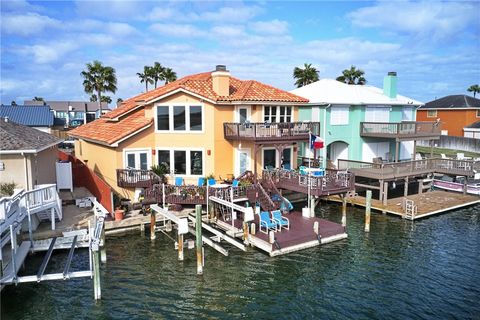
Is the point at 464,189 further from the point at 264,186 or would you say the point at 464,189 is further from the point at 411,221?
the point at 264,186

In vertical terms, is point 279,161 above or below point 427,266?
above

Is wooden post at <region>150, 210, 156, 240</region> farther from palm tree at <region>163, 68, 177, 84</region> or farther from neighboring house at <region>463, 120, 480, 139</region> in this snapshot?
neighboring house at <region>463, 120, 480, 139</region>

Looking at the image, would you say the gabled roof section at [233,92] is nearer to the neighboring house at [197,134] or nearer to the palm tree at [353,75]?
the neighboring house at [197,134]

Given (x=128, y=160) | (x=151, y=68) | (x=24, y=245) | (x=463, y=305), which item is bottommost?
(x=463, y=305)

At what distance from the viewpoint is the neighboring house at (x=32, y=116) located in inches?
2066

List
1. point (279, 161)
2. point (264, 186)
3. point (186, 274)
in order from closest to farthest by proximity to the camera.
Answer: point (186, 274)
point (264, 186)
point (279, 161)

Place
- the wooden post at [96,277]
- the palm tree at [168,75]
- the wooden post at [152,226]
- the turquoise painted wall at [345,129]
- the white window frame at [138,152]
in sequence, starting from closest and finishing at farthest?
the wooden post at [96,277]
the wooden post at [152,226]
the white window frame at [138,152]
the turquoise painted wall at [345,129]
the palm tree at [168,75]

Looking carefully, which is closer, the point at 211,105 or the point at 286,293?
the point at 286,293

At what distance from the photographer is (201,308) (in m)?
14.3

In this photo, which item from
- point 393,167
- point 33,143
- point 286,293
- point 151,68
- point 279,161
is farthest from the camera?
point 151,68

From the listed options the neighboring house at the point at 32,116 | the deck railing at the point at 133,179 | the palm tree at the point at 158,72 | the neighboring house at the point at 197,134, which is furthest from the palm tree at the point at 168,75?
the deck railing at the point at 133,179

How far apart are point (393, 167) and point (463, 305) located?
1472cm

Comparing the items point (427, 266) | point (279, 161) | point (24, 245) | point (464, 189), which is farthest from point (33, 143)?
point (464, 189)

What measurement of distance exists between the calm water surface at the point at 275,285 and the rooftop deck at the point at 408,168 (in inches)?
288
